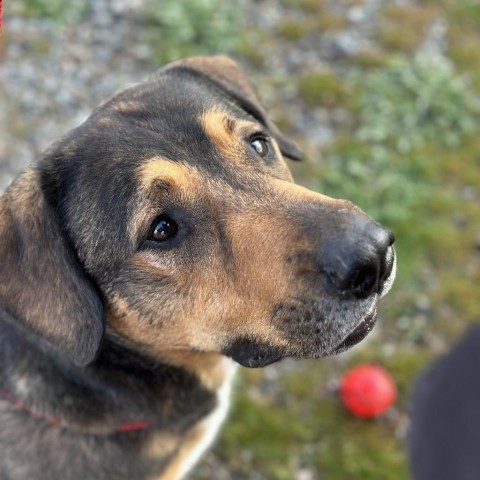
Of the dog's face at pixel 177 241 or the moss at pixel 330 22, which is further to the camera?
the moss at pixel 330 22

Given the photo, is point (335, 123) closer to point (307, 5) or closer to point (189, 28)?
point (307, 5)

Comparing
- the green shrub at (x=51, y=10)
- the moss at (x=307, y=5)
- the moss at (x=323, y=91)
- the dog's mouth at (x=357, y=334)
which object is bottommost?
the moss at (x=323, y=91)

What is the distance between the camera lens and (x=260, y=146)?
3.78 m

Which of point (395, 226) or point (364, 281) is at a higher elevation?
point (364, 281)

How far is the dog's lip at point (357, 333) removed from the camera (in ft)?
10.6

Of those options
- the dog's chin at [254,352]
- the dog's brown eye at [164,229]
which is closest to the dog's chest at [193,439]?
the dog's chin at [254,352]

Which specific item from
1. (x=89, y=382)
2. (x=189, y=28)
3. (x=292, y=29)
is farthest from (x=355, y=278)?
(x=292, y=29)

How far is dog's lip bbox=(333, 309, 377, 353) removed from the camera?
323cm

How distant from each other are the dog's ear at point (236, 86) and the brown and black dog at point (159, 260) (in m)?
0.35

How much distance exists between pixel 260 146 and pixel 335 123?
361cm

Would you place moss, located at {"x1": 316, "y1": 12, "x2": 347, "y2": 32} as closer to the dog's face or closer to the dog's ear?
the dog's ear

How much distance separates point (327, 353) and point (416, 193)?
→ 12.4 feet

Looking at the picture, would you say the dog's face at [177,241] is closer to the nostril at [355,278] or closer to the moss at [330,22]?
the nostril at [355,278]

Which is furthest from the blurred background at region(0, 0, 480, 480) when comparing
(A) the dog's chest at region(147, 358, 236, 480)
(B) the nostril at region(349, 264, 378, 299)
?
(B) the nostril at region(349, 264, 378, 299)
